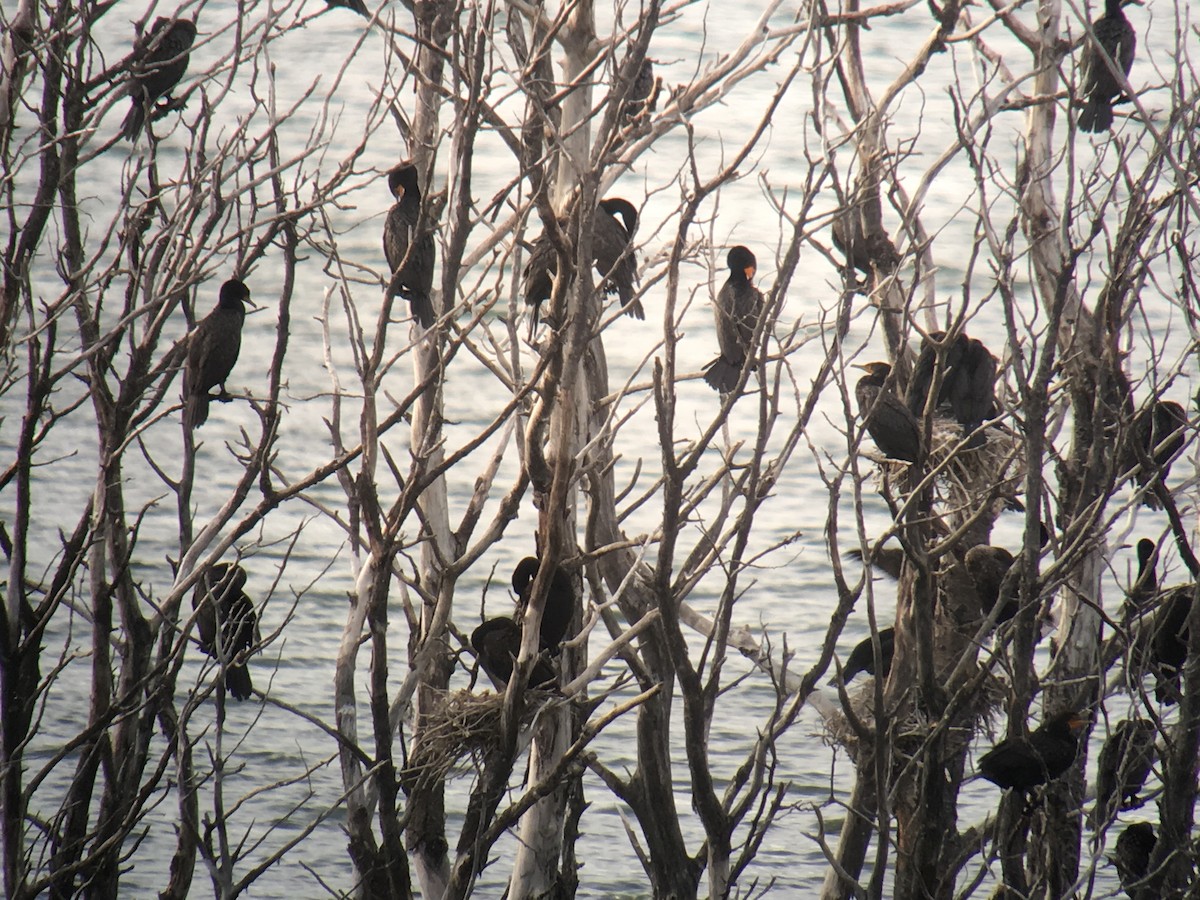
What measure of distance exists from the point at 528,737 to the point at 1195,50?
8185mm

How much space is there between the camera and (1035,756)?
411cm

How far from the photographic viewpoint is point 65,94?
3.92 meters

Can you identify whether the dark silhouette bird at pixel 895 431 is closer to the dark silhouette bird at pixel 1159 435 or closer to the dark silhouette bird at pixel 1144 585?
the dark silhouette bird at pixel 1159 435

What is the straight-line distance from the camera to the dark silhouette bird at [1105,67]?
545cm

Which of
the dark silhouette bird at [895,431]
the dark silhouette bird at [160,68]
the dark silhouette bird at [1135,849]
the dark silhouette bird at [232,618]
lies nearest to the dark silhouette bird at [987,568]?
the dark silhouette bird at [895,431]

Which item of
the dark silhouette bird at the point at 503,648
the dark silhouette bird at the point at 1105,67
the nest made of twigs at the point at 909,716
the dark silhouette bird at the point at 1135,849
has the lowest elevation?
the dark silhouette bird at the point at 1135,849

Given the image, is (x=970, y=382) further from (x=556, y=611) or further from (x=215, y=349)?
(x=215, y=349)

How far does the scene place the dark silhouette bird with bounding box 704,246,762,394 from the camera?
18.2ft

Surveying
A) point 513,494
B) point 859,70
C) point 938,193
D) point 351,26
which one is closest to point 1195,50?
point 938,193

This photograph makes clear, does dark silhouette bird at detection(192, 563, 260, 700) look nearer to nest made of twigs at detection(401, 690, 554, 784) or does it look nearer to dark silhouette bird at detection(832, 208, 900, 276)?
nest made of twigs at detection(401, 690, 554, 784)

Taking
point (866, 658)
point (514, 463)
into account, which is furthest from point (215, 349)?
point (514, 463)

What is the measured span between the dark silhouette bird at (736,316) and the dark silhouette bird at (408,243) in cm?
126

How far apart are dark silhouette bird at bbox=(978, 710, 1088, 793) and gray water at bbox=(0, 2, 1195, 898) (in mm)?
3569

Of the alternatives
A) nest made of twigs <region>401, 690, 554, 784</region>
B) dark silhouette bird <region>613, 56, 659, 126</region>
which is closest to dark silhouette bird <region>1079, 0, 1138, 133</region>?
dark silhouette bird <region>613, 56, 659, 126</region>
